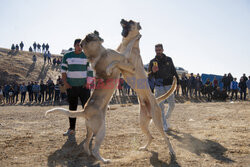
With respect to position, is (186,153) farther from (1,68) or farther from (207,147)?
(1,68)

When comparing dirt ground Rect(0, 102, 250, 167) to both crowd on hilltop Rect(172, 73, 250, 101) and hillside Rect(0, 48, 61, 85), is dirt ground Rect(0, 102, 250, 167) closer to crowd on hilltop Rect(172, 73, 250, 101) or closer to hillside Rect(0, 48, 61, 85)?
crowd on hilltop Rect(172, 73, 250, 101)

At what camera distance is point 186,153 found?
4.16 meters

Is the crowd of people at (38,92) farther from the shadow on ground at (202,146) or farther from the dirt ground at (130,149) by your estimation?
the shadow on ground at (202,146)

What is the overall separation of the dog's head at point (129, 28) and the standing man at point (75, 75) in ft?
6.10

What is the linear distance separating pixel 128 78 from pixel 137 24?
1171 millimetres

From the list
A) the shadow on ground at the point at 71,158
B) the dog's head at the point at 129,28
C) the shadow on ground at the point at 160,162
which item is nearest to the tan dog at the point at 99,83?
the shadow on ground at the point at 71,158

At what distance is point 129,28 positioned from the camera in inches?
159

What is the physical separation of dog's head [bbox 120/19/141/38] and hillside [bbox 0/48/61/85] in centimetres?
3064

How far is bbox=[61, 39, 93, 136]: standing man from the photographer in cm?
546

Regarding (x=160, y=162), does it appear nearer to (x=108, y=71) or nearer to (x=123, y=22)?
(x=108, y=71)

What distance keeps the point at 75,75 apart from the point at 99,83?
2.07 m

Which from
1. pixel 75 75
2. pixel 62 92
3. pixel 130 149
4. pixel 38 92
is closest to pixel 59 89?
pixel 62 92

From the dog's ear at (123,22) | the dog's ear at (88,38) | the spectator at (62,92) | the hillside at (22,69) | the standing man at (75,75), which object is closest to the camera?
the dog's ear at (88,38)

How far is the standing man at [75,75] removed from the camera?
5465 millimetres
